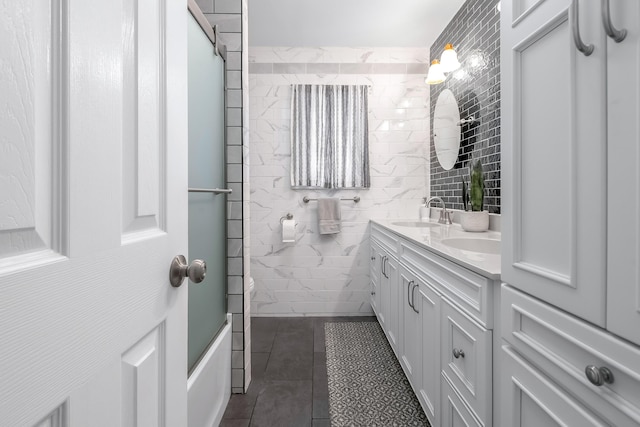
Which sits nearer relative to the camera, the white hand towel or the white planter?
the white planter

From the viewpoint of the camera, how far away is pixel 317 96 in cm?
286

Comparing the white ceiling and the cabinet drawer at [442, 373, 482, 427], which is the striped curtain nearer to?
the white ceiling

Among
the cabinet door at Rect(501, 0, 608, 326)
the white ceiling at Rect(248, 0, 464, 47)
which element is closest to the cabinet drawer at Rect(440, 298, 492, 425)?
the cabinet door at Rect(501, 0, 608, 326)

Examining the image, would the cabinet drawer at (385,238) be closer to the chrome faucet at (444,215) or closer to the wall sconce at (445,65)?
the chrome faucet at (444,215)

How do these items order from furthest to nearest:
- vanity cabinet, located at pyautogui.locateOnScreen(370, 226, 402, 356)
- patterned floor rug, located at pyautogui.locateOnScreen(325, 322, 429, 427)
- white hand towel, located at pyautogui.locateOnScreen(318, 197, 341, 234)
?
white hand towel, located at pyautogui.locateOnScreen(318, 197, 341, 234)
vanity cabinet, located at pyautogui.locateOnScreen(370, 226, 402, 356)
patterned floor rug, located at pyautogui.locateOnScreen(325, 322, 429, 427)

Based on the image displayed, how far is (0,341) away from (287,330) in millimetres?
2462

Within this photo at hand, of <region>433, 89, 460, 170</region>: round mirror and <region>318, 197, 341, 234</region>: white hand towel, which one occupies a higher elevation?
<region>433, 89, 460, 170</region>: round mirror

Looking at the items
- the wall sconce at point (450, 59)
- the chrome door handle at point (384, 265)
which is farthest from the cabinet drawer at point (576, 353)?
the wall sconce at point (450, 59)

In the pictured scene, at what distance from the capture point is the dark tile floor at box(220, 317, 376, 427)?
5.01 feet

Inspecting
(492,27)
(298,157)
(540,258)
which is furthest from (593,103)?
(298,157)

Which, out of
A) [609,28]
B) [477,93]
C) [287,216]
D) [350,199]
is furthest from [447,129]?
[609,28]

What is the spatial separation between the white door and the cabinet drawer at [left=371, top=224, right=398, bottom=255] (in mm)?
1569

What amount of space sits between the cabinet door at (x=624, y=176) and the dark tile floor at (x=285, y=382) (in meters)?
1.39

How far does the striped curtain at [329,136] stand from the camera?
286 centimetres
